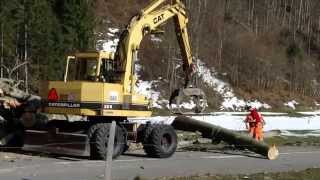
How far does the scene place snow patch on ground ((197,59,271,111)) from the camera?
66.4 m

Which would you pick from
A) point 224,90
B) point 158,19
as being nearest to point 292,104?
point 224,90

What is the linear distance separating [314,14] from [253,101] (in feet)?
115

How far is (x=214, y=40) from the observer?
79000 millimetres

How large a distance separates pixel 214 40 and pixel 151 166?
6141cm

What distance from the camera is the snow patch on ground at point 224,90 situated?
66.4m

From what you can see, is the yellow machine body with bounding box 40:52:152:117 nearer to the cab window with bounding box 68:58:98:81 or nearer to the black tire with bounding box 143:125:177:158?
the cab window with bounding box 68:58:98:81

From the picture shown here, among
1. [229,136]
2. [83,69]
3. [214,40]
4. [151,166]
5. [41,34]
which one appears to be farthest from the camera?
A: [214,40]

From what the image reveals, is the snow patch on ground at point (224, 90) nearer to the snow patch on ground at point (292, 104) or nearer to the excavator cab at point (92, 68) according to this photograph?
the snow patch on ground at point (292, 104)

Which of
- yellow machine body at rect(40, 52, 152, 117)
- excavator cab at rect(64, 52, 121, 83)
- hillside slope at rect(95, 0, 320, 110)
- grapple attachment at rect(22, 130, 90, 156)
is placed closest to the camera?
grapple attachment at rect(22, 130, 90, 156)

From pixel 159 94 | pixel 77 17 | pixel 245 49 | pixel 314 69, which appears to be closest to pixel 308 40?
pixel 314 69

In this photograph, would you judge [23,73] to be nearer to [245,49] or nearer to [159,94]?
[159,94]

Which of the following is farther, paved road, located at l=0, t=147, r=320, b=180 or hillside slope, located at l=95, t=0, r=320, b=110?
hillside slope, located at l=95, t=0, r=320, b=110

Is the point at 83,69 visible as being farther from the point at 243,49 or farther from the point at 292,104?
the point at 243,49

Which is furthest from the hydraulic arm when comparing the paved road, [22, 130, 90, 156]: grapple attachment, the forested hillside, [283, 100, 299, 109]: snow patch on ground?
[283, 100, 299, 109]: snow patch on ground
